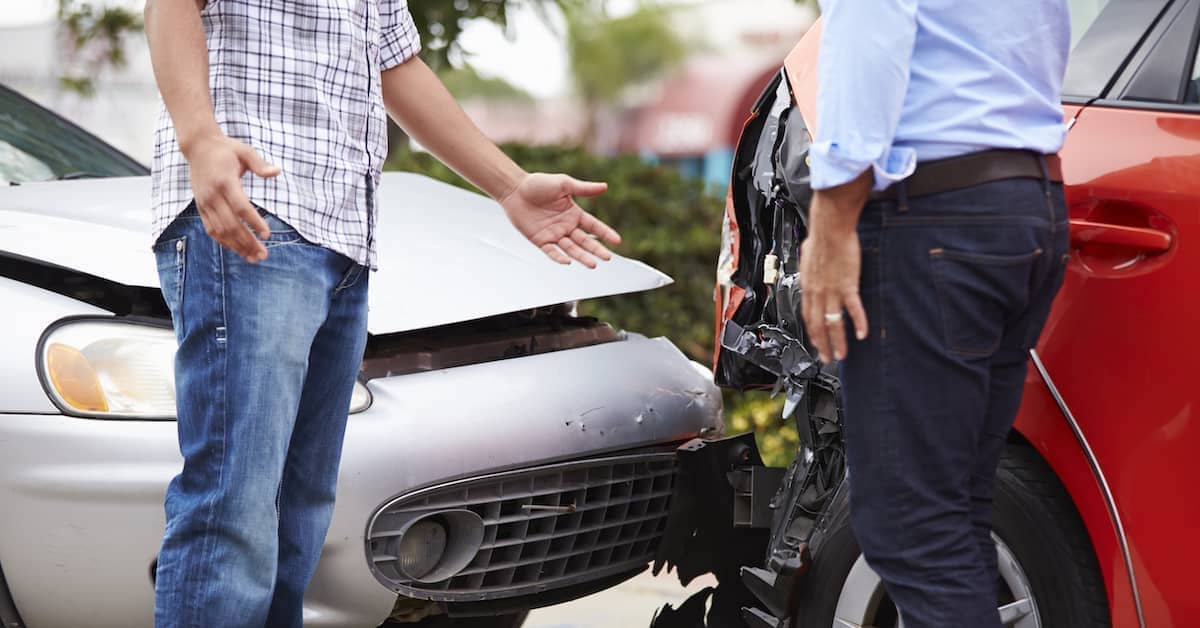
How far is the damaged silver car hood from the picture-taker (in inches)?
100

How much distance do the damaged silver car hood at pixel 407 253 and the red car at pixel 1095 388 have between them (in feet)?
1.96

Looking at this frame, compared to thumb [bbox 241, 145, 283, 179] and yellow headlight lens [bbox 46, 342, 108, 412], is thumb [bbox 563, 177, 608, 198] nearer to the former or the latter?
thumb [bbox 241, 145, 283, 179]

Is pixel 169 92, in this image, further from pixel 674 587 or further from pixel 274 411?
pixel 674 587

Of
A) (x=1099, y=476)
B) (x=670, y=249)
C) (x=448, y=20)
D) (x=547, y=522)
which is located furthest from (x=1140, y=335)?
(x=448, y=20)

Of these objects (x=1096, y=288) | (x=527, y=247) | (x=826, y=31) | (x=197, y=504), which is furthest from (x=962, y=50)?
(x=527, y=247)

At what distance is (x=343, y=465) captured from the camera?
242 centimetres

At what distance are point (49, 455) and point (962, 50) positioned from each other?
169cm

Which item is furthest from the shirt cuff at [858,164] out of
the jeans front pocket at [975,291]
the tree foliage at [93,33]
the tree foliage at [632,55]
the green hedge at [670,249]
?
the tree foliage at [632,55]

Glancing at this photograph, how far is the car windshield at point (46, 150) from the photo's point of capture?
3.46 meters

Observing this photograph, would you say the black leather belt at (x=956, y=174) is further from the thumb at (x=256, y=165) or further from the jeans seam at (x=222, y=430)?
the jeans seam at (x=222, y=430)

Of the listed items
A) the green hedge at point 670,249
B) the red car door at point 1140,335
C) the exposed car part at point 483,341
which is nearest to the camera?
the red car door at point 1140,335

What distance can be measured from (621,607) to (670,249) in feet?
6.55

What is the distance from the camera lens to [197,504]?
6.27 feet

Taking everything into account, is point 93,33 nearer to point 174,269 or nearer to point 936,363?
point 174,269
